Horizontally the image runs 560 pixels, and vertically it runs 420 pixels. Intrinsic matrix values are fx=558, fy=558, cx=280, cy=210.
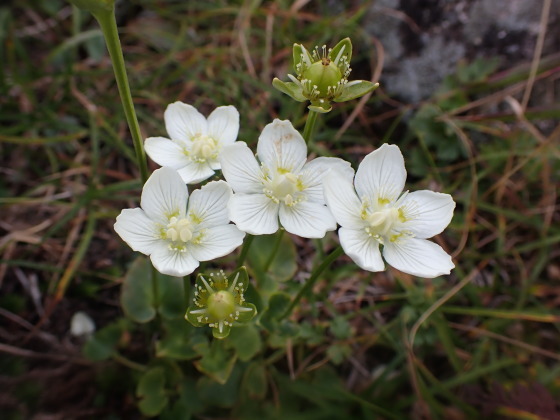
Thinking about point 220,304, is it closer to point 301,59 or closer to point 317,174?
point 317,174

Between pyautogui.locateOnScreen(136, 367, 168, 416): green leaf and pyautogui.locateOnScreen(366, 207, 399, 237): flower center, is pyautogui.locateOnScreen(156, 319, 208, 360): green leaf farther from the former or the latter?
pyautogui.locateOnScreen(366, 207, 399, 237): flower center

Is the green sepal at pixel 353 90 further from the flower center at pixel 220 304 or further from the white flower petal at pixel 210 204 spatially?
the flower center at pixel 220 304

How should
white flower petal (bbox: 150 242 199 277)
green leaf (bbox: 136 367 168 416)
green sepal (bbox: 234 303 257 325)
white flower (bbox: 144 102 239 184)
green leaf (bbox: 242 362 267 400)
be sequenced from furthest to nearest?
1. green leaf (bbox: 242 362 267 400)
2. green leaf (bbox: 136 367 168 416)
3. white flower (bbox: 144 102 239 184)
4. green sepal (bbox: 234 303 257 325)
5. white flower petal (bbox: 150 242 199 277)

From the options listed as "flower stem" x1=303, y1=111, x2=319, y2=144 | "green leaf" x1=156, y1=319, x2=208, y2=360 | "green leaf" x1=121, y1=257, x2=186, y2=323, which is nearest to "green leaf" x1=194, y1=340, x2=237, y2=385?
"green leaf" x1=156, y1=319, x2=208, y2=360

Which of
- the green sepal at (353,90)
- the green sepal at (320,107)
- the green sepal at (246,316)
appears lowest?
the green sepal at (246,316)

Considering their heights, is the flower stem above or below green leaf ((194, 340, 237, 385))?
above

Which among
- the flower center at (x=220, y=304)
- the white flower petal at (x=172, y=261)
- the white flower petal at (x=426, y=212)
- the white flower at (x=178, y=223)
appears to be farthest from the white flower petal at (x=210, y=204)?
the white flower petal at (x=426, y=212)

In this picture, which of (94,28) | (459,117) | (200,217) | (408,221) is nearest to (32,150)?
(94,28)
